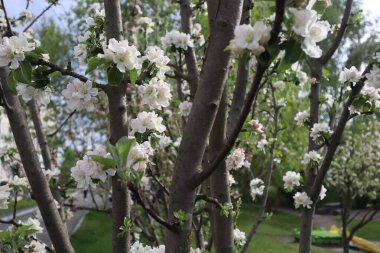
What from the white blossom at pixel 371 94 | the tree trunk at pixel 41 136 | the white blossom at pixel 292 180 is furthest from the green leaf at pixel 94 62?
the white blossom at pixel 292 180

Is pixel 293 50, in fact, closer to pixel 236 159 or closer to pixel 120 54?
pixel 120 54

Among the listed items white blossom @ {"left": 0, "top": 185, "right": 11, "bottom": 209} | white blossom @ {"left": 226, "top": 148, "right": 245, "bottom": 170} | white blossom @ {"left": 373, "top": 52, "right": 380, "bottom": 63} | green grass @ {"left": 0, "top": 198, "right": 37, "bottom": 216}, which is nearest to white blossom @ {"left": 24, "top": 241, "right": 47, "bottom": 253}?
white blossom @ {"left": 0, "top": 185, "right": 11, "bottom": 209}

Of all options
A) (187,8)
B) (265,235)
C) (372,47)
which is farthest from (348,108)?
(372,47)

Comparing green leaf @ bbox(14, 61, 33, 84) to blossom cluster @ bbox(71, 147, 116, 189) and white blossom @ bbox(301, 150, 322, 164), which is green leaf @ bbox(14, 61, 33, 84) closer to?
blossom cluster @ bbox(71, 147, 116, 189)

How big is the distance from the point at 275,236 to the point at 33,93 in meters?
13.2

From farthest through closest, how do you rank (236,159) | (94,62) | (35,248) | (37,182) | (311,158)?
1. (311,158)
2. (236,159)
3. (35,248)
4. (37,182)
5. (94,62)

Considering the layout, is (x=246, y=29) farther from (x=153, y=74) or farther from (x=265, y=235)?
(x=265, y=235)

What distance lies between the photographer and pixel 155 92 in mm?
1716

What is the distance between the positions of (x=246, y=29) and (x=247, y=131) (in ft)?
3.68

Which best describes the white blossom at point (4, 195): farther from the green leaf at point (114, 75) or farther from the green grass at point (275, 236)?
the green grass at point (275, 236)

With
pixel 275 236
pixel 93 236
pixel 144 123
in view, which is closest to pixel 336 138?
pixel 144 123

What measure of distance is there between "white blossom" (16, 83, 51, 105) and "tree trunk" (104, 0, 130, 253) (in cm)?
24

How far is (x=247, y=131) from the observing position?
2037mm

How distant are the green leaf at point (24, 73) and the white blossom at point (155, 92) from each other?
452 mm
